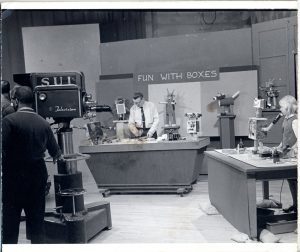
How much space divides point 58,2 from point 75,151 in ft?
2.89

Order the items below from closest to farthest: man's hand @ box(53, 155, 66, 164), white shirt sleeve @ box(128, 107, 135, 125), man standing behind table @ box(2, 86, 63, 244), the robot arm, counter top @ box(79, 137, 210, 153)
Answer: man standing behind table @ box(2, 86, 63, 244) < man's hand @ box(53, 155, 66, 164) < the robot arm < white shirt sleeve @ box(128, 107, 135, 125) < counter top @ box(79, 137, 210, 153)

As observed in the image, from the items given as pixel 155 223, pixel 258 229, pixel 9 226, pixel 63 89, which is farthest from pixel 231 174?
pixel 9 226

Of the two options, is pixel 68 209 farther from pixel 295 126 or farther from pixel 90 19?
pixel 295 126

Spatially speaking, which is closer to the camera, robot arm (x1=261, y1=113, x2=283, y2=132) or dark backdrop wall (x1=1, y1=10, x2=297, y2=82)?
dark backdrop wall (x1=1, y1=10, x2=297, y2=82)

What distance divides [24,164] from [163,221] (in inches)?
38.0

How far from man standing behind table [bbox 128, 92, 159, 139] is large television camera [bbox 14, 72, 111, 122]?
0.72 metres

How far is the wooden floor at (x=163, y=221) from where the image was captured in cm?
240

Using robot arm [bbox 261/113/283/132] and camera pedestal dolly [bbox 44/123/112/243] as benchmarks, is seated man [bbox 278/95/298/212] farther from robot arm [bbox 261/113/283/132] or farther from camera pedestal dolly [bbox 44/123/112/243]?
camera pedestal dolly [bbox 44/123/112/243]

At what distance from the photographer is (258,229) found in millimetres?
2709

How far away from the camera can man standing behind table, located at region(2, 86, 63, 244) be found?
223 cm

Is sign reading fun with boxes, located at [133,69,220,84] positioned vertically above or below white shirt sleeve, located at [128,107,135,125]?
above

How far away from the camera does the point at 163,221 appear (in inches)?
104

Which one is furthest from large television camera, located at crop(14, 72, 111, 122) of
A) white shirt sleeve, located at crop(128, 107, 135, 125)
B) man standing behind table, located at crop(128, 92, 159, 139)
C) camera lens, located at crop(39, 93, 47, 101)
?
white shirt sleeve, located at crop(128, 107, 135, 125)
